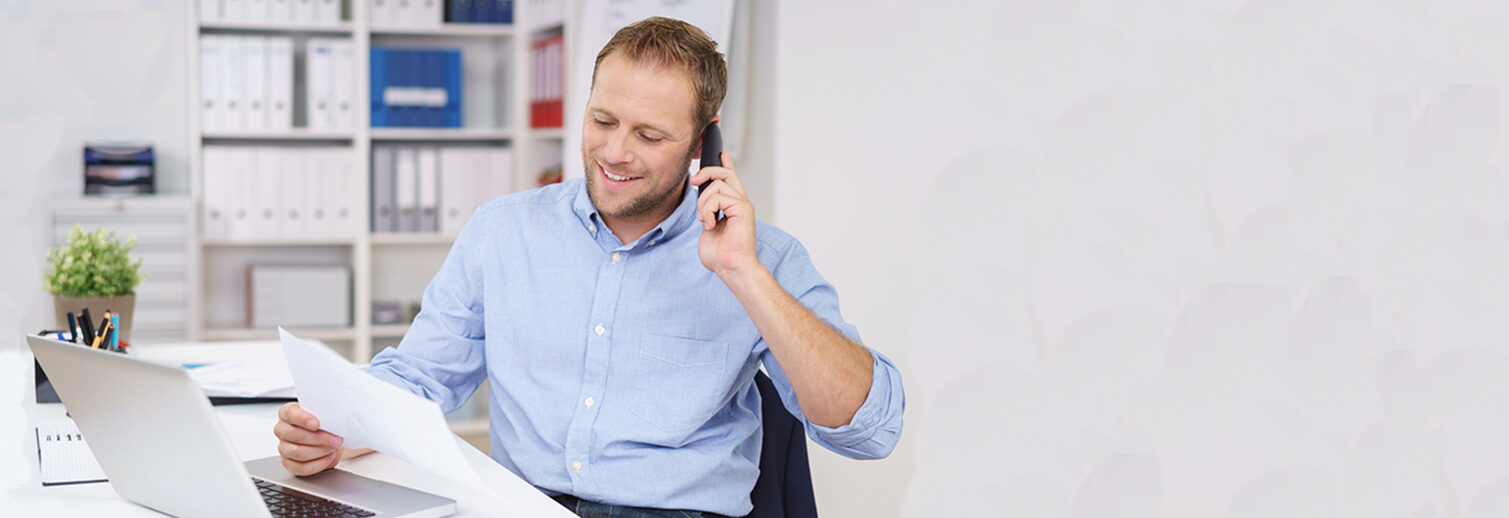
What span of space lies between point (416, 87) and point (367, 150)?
0.90 ft

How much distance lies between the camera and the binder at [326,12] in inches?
146

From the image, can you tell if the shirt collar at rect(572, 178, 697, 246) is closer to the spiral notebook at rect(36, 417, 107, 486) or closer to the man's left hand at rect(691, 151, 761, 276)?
the man's left hand at rect(691, 151, 761, 276)

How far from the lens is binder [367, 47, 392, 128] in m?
3.70

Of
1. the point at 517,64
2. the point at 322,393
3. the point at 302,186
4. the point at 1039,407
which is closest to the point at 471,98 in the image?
the point at 517,64

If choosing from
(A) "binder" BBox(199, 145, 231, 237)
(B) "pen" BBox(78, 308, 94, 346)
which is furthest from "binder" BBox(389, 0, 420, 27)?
(B) "pen" BBox(78, 308, 94, 346)

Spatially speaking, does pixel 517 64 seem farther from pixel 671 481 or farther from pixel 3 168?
pixel 671 481

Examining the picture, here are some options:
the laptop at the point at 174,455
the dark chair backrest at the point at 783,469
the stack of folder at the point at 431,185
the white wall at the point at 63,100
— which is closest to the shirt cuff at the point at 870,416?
the dark chair backrest at the point at 783,469

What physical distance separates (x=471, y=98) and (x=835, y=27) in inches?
84.3

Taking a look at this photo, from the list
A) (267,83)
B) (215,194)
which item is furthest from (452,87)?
(215,194)

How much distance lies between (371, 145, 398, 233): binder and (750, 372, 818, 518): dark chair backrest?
266cm

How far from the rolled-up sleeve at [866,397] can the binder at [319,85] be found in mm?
2706

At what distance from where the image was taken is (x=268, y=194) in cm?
369

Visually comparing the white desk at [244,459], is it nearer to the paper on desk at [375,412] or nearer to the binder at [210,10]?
the paper on desk at [375,412]

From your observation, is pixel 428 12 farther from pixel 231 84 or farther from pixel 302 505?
pixel 302 505
